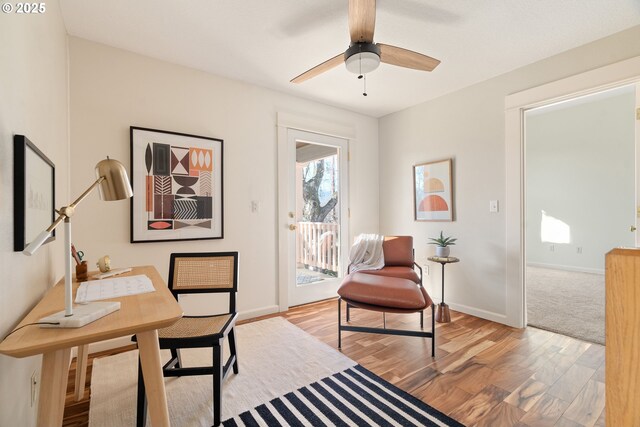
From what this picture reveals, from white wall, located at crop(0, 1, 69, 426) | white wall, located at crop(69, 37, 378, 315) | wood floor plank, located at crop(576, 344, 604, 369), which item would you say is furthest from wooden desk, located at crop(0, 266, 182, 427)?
wood floor plank, located at crop(576, 344, 604, 369)

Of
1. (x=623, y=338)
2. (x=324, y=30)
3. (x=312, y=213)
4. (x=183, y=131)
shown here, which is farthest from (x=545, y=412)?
(x=183, y=131)

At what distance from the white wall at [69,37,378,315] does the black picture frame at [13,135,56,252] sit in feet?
3.27

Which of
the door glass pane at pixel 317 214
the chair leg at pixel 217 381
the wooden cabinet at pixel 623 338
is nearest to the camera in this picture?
the wooden cabinet at pixel 623 338

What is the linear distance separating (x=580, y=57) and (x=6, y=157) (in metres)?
3.67

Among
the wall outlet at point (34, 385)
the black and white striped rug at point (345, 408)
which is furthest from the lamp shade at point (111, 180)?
the black and white striped rug at point (345, 408)

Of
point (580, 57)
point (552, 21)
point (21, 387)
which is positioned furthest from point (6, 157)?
point (580, 57)

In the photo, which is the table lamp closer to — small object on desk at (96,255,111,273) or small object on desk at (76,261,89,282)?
small object on desk at (76,261,89,282)

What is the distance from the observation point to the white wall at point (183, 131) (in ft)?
7.36

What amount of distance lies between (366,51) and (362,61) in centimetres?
7

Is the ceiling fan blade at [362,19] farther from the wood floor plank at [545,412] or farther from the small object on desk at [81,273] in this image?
the wood floor plank at [545,412]

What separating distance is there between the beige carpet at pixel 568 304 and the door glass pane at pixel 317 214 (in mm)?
2220

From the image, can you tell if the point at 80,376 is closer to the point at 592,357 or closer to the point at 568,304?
the point at 592,357

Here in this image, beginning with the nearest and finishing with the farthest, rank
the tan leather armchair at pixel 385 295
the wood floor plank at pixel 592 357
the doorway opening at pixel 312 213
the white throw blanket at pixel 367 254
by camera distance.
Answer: the wood floor plank at pixel 592 357
the tan leather armchair at pixel 385 295
the white throw blanket at pixel 367 254
the doorway opening at pixel 312 213

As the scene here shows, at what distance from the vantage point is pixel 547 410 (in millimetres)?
1578
